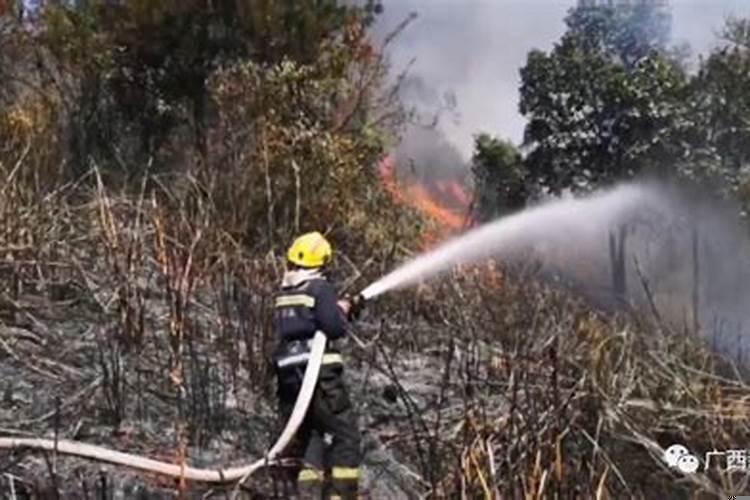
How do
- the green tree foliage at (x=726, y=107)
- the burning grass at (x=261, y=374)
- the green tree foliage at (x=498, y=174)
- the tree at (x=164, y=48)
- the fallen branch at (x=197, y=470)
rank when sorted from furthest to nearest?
the green tree foliage at (x=726, y=107) < the green tree foliage at (x=498, y=174) < the tree at (x=164, y=48) < the fallen branch at (x=197, y=470) < the burning grass at (x=261, y=374)

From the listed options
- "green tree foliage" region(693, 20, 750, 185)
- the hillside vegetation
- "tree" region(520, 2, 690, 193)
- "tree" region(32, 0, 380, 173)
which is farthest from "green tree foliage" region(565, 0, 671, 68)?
"tree" region(32, 0, 380, 173)

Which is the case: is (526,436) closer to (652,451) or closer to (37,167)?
(652,451)

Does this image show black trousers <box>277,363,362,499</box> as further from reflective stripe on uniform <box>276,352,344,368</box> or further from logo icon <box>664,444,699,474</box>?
logo icon <box>664,444,699,474</box>

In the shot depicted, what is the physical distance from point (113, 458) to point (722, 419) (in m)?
2.13

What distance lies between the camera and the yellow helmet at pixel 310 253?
4.54 metres

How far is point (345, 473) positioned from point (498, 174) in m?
11.2

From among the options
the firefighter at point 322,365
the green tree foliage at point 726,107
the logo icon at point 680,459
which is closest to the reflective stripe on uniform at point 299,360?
the firefighter at point 322,365

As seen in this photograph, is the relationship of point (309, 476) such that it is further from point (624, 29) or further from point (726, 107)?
point (624, 29)

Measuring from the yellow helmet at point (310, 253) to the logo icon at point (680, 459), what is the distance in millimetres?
1385

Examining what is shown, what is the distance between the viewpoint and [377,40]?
9.93 meters

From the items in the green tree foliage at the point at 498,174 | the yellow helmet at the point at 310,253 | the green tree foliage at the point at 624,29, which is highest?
the green tree foliage at the point at 624,29

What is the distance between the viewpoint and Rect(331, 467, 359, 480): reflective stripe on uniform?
14.5 feet

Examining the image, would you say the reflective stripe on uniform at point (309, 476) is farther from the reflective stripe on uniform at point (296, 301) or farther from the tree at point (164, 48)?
the tree at point (164, 48)

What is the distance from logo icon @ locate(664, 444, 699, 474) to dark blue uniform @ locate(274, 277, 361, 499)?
1.10m
